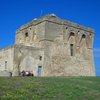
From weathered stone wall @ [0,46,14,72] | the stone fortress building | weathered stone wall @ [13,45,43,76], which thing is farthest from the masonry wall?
weathered stone wall @ [0,46,14,72]

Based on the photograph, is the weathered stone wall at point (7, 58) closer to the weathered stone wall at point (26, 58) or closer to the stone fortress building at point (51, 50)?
the stone fortress building at point (51, 50)

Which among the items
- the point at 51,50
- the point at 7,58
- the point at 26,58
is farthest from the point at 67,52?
the point at 7,58

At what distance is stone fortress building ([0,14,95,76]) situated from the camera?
27.6 meters

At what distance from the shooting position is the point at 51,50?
29.9 meters

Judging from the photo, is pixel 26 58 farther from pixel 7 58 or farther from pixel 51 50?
pixel 51 50

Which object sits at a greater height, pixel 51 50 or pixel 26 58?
pixel 51 50

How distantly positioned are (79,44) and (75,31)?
198 centimetres

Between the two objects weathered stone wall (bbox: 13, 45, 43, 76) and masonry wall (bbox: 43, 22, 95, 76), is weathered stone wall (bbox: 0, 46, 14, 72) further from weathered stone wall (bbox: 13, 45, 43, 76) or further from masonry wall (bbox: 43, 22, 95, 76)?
masonry wall (bbox: 43, 22, 95, 76)

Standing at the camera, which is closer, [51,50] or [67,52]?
[51,50]

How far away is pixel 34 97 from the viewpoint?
10641 millimetres

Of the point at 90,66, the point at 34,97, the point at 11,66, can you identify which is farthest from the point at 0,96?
the point at 90,66

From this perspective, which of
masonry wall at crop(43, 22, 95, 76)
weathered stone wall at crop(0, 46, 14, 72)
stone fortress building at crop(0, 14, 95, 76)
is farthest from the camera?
masonry wall at crop(43, 22, 95, 76)

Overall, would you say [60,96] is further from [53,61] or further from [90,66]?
[90,66]

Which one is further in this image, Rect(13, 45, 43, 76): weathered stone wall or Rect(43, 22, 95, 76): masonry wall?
Rect(43, 22, 95, 76): masonry wall
